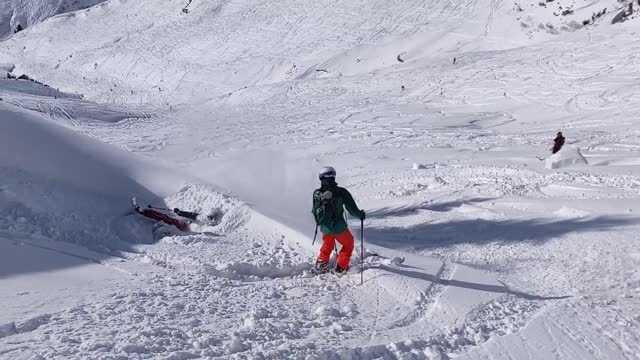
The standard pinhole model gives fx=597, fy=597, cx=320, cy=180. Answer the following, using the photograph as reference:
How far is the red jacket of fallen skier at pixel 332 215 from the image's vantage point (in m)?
7.16

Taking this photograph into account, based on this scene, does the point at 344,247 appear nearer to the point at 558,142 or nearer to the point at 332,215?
the point at 332,215

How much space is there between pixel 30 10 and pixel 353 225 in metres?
79.9

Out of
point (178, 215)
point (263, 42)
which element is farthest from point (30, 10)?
point (178, 215)

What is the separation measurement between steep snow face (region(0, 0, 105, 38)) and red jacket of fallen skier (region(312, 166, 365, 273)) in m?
74.9

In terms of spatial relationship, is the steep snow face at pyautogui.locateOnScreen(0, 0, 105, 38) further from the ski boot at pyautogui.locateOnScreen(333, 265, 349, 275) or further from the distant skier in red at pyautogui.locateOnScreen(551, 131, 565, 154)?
the ski boot at pyautogui.locateOnScreen(333, 265, 349, 275)

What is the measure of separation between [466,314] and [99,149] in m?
7.28

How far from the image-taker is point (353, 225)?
10.4 metres

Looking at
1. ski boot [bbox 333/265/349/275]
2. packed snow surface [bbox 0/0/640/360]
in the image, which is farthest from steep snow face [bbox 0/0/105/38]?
ski boot [bbox 333/265/349/275]

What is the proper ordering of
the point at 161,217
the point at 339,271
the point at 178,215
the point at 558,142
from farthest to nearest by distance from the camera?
1. the point at 558,142
2. the point at 178,215
3. the point at 161,217
4. the point at 339,271

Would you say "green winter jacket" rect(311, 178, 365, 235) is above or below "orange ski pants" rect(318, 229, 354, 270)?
above

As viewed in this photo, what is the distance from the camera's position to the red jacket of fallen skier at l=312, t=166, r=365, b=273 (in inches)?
282

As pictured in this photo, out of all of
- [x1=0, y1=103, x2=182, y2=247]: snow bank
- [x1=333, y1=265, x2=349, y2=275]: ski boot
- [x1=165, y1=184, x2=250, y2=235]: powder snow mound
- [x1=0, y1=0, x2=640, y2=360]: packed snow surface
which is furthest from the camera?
[x1=165, y1=184, x2=250, y2=235]: powder snow mound

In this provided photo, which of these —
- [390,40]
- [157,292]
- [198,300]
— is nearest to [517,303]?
[198,300]

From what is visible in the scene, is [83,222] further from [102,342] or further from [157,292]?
[102,342]
